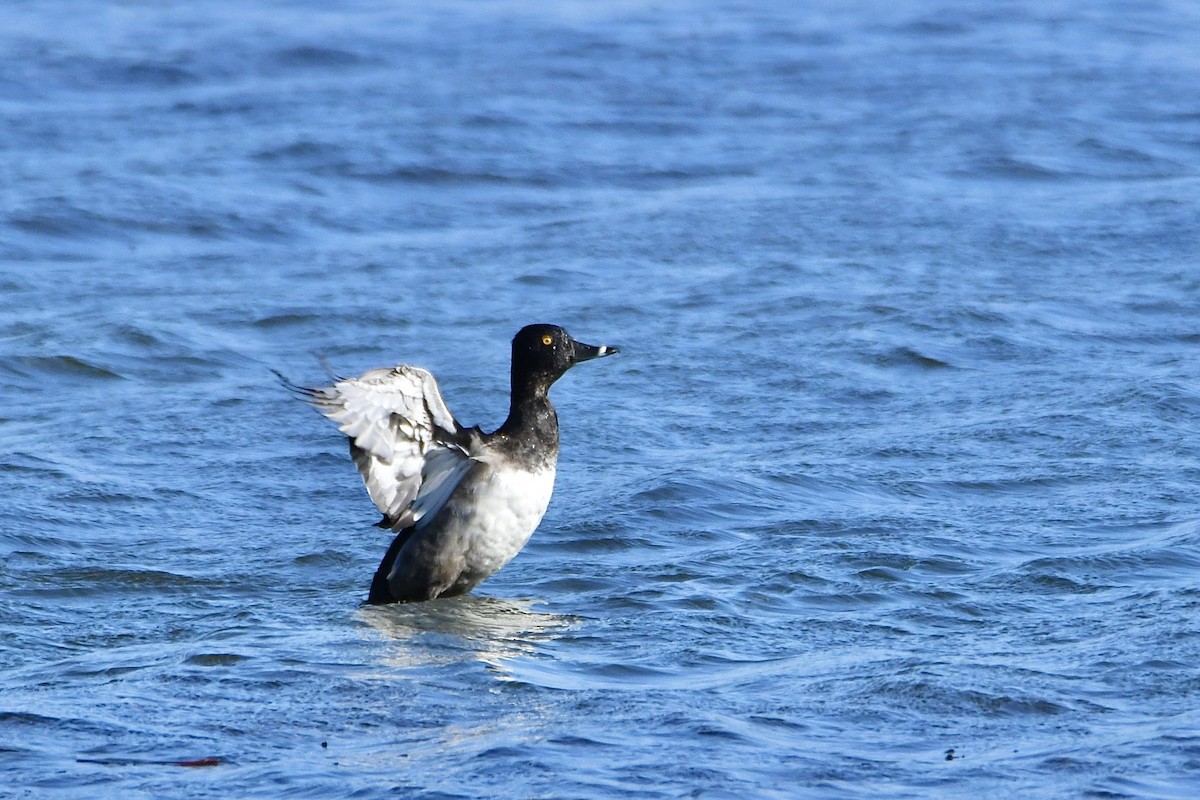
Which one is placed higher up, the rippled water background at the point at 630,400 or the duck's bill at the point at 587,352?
the duck's bill at the point at 587,352

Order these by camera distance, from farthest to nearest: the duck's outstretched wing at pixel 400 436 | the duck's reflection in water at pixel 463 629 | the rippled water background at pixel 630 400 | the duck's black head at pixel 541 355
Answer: the duck's black head at pixel 541 355
the duck's outstretched wing at pixel 400 436
the duck's reflection in water at pixel 463 629
the rippled water background at pixel 630 400

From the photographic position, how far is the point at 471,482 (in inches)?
260

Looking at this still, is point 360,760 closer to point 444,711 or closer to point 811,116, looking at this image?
point 444,711

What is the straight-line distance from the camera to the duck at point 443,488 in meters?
6.34

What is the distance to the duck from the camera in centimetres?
634

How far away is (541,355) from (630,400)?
257cm

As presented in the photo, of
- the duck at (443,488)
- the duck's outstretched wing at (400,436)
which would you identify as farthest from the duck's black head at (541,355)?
the duck's outstretched wing at (400,436)

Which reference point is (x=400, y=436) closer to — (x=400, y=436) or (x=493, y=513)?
(x=400, y=436)

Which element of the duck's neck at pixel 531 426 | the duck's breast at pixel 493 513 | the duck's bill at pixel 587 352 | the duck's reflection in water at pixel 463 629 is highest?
the duck's bill at pixel 587 352

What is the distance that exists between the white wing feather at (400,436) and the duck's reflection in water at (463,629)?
1.14ft

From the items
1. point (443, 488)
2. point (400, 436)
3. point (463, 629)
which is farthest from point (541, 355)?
point (463, 629)

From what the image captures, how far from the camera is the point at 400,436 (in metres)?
6.38

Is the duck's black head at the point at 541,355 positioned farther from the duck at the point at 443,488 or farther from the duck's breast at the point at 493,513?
the duck's breast at the point at 493,513

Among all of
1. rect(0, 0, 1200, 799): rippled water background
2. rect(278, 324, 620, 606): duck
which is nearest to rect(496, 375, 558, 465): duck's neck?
rect(278, 324, 620, 606): duck
